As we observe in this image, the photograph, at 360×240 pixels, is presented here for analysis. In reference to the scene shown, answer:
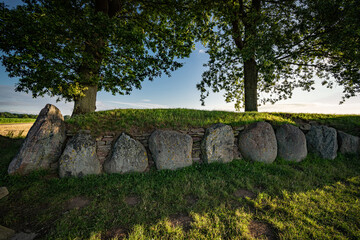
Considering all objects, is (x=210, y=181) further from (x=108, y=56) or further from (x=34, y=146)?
(x=108, y=56)

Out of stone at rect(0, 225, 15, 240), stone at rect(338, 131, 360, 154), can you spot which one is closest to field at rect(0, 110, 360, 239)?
stone at rect(0, 225, 15, 240)

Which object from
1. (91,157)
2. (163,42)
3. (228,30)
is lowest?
(91,157)

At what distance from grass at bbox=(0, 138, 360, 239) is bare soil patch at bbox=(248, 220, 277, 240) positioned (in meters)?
0.02

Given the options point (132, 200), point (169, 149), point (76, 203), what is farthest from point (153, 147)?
point (76, 203)

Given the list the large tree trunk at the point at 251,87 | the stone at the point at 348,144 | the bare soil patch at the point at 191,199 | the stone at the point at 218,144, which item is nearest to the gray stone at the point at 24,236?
the bare soil patch at the point at 191,199

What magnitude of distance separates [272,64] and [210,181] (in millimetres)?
7936

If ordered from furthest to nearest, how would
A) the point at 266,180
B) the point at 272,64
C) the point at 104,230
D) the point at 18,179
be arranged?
the point at 272,64
the point at 266,180
the point at 18,179
the point at 104,230

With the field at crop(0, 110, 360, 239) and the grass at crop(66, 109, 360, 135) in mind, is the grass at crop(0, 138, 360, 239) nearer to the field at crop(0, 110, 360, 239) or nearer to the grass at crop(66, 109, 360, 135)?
the field at crop(0, 110, 360, 239)

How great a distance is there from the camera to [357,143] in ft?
19.5

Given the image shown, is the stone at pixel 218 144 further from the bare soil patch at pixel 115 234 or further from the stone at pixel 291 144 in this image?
the bare soil patch at pixel 115 234

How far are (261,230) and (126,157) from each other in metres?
3.67

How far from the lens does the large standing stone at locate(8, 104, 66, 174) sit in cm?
383

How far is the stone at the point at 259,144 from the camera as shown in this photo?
16.4 feet

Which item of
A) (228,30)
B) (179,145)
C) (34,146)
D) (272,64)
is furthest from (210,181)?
(228,30)
